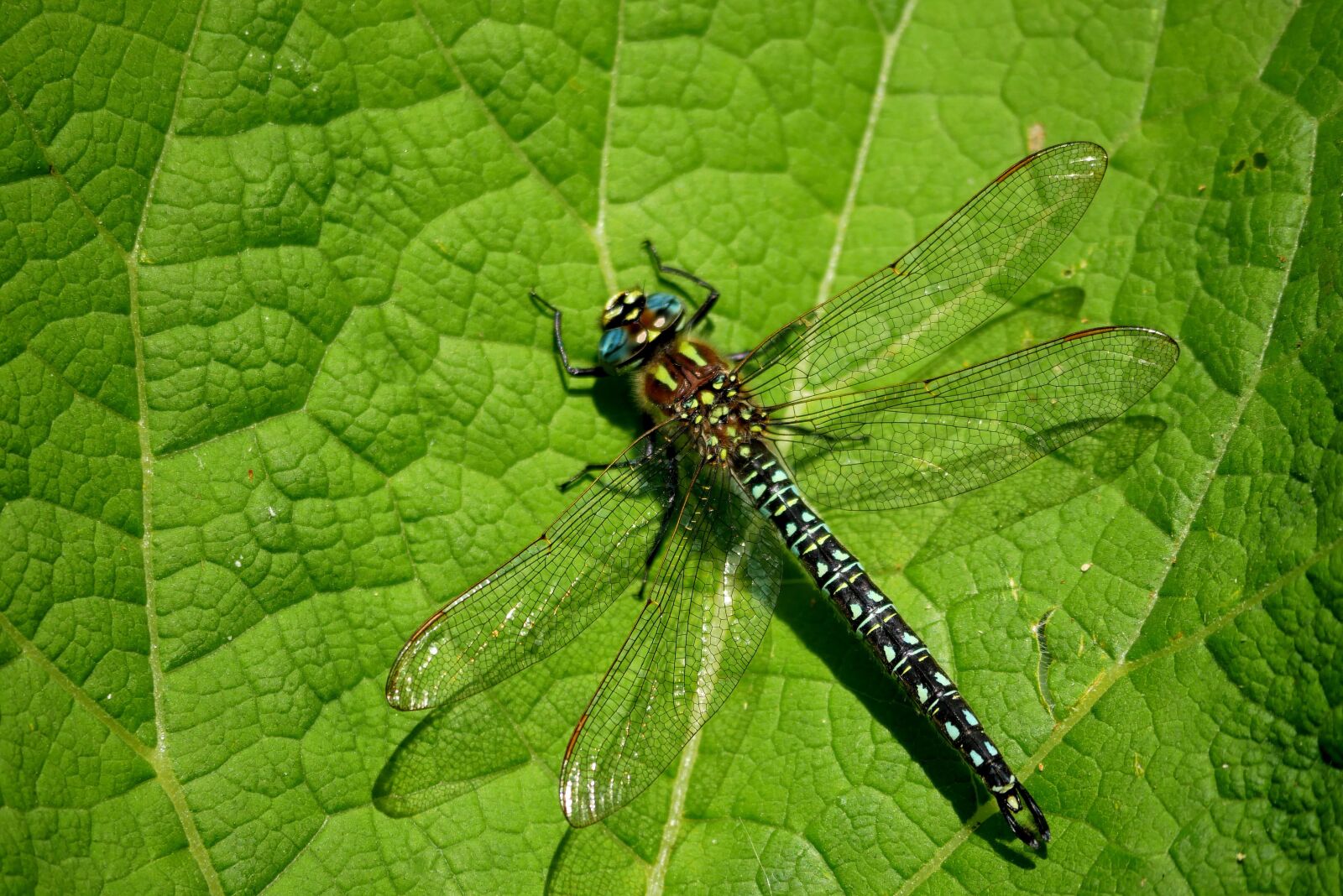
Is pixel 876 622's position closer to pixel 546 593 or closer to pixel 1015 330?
pixel 546 593

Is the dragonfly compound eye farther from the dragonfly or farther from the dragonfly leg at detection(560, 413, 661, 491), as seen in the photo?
the dragonfly leg at detection(560, 413, 661, 491)

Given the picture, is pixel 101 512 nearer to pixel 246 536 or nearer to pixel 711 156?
pixel 246 536

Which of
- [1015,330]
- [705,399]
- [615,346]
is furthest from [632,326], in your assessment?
[1015,330]

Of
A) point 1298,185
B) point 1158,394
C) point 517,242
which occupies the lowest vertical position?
point 1158,394

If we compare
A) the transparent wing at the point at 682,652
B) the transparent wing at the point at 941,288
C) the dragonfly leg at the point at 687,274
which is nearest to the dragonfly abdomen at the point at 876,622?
the transparent wing at the point at 682,652

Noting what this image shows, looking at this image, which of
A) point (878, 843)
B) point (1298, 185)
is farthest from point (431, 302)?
point (1298, 185)

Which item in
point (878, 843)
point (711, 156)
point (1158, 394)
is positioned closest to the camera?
point (878, 843)

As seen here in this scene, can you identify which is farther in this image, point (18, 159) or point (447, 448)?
point (447, 448)

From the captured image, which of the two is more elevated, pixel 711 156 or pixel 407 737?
pixel 711 156
